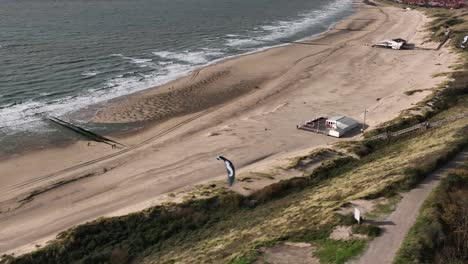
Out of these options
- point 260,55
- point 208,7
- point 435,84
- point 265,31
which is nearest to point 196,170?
point 435,84

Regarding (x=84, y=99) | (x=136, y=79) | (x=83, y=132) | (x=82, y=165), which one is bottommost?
(x=82, y=165)

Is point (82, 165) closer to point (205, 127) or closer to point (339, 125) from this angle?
point (205, 127)

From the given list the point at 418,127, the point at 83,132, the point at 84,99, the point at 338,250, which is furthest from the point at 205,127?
the point at 338,250

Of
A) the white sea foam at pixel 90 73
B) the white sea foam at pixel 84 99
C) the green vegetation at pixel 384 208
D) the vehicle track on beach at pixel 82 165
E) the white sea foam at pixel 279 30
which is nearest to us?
the green vegetation at pixel 384 208

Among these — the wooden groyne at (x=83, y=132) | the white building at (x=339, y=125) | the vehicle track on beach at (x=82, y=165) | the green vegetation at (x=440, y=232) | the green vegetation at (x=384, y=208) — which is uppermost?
the green vegetation at (x=440, y=232)

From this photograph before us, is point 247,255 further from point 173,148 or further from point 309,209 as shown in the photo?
point 173,148

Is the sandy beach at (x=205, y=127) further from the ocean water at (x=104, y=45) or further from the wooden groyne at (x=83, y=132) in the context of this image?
the ocean water at (x=104, y=45)

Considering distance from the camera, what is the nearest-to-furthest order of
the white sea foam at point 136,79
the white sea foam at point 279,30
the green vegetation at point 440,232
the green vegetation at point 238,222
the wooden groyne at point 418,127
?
the green vegetation at point 440,232 → the green vegetation at point 238,222 → the wooden groyne at point 418,127 → the white sea foam at point 136,79 → the white sea foam at point 279,30

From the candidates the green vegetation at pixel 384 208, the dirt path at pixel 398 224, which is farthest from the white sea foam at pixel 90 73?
the green vegetation at pixel 384 208
